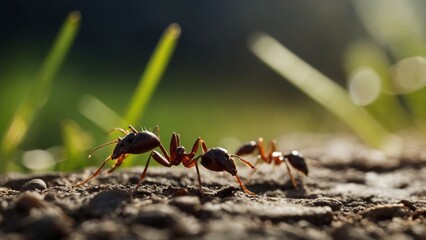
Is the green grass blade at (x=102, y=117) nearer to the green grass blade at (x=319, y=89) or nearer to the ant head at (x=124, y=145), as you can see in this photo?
the green grass blade at (x=319, y=89)

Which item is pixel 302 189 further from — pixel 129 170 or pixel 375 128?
pixel 375 128

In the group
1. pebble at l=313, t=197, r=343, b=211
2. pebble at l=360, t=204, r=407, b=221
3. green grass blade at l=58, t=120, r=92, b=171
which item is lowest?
pebble at l=360, t=204, r=407, b=221

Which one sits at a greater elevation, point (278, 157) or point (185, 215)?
point (278, 157)

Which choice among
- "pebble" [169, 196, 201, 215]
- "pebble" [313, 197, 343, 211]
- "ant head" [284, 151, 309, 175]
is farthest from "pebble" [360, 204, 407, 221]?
"ant head" [284, 151, 309, 175]

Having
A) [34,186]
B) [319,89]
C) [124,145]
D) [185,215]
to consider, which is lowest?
[185,215]

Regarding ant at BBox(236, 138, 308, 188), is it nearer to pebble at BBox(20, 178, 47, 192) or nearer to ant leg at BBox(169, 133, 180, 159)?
ant leg at BBox(169, 133, 180, 159)

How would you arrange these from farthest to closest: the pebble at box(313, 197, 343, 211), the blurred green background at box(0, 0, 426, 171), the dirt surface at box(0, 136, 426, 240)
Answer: the blurred green background at box(0, 0, 426, 171) < the pebble at box(313, 197, 343, 211) < the dirt surface at box(0, 136, 426, 240)

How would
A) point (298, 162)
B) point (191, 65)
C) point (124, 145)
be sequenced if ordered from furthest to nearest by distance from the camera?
1. point (191, 65)
2. point (298, 162)
3. point (124, 145)

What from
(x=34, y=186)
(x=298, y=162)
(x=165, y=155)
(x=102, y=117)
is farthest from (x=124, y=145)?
(x=102, y=117)

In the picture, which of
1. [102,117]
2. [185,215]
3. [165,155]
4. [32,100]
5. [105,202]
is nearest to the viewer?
[185,215]

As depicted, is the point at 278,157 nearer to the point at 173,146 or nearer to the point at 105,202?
the point at 173,146
